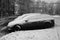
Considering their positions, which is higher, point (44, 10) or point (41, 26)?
point (41, 26)

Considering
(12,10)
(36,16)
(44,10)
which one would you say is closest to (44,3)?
(44,10)

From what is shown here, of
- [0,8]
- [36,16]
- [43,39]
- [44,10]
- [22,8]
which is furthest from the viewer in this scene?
[44,10]

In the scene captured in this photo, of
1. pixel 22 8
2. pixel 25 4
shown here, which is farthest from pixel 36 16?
pixel 25 4

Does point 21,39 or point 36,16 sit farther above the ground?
point 36,16

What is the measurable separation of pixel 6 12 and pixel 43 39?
51.7 feet

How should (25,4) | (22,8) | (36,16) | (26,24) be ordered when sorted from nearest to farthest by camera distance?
(26,24)
(36,16)
(22,8)
(25,4)

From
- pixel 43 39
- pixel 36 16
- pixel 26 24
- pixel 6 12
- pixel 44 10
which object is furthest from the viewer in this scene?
pixel 44 10

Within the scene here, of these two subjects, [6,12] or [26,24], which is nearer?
[26,24]

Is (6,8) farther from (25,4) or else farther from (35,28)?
(35,28)

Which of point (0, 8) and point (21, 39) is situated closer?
point (21, 39)

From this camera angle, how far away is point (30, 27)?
6.57 meters

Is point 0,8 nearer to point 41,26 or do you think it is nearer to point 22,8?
point 22,8

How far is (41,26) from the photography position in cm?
668

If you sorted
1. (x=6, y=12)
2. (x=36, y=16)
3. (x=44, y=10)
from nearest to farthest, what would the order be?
(x=36, y=16)
(x=6, y=12)
(x=44, y=10)
